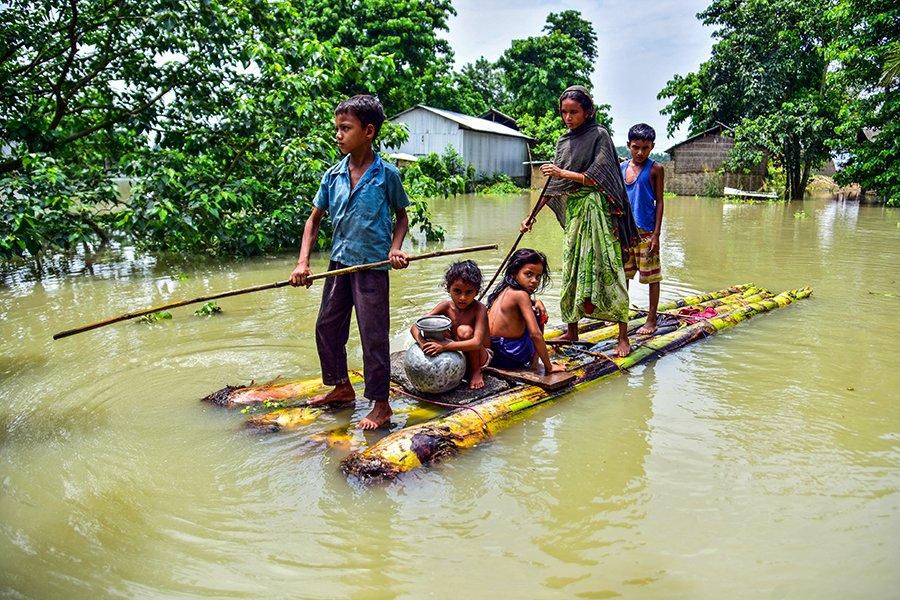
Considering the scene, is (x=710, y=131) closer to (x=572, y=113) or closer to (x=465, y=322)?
(x=572, y=113)

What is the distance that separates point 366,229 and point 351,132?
50cm

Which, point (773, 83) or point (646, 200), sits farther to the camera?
point (773, 83)

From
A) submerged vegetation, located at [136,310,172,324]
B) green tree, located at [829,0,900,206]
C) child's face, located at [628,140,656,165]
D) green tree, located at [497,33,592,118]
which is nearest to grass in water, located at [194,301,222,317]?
submerged vegetation, located at [136,310,172,324]

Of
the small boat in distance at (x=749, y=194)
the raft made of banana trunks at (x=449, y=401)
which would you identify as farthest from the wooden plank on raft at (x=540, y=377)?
the small boat in distance at (x=749, y=194)

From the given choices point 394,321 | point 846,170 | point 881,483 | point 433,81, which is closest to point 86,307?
point 394,321

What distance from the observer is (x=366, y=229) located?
333 cm

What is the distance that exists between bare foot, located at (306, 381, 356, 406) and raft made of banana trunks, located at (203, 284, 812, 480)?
1.9 inches

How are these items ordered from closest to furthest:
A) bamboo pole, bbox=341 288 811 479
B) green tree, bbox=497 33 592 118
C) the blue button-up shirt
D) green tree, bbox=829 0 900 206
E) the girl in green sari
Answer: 1. bamboo pole, bbox=341 288 811 479
2. the blue button-up shirt
3. the girl in green sari
4. green tree, bbox=829 0 900 206
5. green tree, bbox=497 33 592 118

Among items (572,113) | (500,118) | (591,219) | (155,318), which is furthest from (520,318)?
(500,118)

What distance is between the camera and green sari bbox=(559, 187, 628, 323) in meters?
4.34

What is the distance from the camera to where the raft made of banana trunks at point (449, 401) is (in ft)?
9.89

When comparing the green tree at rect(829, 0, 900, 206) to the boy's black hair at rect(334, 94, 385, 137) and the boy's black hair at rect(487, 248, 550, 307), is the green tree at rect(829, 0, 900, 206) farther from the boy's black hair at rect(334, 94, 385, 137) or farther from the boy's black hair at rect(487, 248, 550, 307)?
the boy's black hair at rect(334, 94, 385, 137)

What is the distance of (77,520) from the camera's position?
2.59 m

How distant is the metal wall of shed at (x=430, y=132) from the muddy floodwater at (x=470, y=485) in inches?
835
